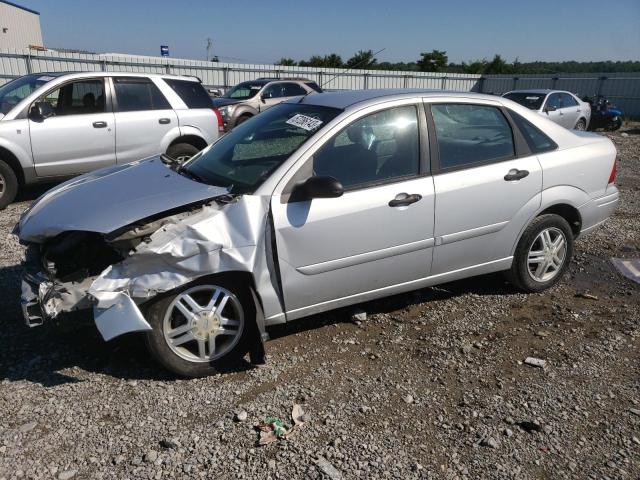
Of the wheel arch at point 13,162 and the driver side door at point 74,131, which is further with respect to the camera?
the driver side door at point 74,131

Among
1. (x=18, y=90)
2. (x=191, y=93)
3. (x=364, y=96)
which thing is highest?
(x=364, y=96)

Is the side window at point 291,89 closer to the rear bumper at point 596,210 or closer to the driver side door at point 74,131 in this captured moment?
the driver side door at point 74,131

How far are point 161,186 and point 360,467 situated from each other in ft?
6.92

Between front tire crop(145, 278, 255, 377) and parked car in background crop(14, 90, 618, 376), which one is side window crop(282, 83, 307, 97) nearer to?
parked car in background crop(14, 90, 618, 376)

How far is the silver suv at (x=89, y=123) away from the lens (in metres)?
6.97

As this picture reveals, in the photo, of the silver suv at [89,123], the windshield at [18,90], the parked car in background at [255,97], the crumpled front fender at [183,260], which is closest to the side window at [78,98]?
the silver suv at [89,123]

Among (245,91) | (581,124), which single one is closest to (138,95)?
(245,91)

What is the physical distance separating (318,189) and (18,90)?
20.6ft

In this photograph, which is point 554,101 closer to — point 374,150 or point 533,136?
point 533,136

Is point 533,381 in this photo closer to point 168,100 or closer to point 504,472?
point 504,472

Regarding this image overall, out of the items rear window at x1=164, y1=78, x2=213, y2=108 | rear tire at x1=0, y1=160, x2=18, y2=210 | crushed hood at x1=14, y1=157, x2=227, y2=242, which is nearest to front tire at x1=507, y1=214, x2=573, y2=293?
crushed hood at x1=14, y1=157, x2=227, y2=242

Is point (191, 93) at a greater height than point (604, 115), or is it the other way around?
point (191, 93)

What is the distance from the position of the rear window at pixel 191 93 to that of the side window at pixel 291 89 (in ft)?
26.8

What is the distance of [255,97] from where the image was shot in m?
15.7
